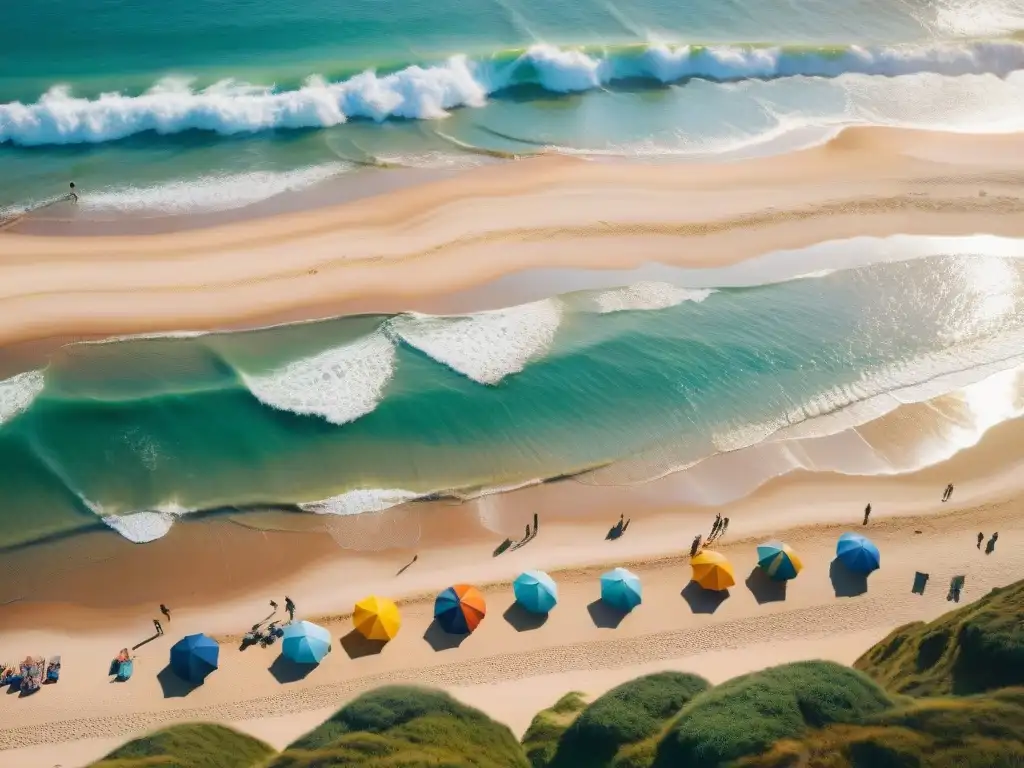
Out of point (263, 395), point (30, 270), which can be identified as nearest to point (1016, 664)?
point (263, 395)

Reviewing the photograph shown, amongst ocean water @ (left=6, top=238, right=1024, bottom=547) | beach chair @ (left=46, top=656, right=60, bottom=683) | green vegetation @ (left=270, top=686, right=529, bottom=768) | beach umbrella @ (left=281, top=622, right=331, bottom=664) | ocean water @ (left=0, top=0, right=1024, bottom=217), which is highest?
ocean water @ (left=0, top=0, right=1024, bottom=217)

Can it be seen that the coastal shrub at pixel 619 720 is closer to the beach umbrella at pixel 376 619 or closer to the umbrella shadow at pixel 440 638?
the umbrella shadow at pixel 440 638

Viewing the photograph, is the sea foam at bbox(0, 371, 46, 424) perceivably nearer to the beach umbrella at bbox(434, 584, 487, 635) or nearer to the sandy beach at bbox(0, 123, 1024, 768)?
the sandy beach at bbox(0, 123, 1024, 768)

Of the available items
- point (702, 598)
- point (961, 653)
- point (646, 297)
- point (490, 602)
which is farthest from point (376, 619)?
point (646, 297)

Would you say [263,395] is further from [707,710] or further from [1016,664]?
[1016,664]

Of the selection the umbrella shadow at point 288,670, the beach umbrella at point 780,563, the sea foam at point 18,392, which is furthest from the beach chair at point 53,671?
the beach umbrella at point 780,563

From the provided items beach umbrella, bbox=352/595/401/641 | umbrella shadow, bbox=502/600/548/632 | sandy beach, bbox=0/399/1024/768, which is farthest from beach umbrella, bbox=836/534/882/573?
beach umbrella, bbox=352/595/401/641

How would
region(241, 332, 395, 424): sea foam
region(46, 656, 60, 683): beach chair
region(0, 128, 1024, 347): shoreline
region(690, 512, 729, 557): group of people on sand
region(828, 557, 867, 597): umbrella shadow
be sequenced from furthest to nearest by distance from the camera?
region(0, 128, 1024, 347): shoreline < region(241, 332, 395, 424): sea foam < region(690, 512, 729, 557): group of people on sand < region(828, 557, 867, 597): umbrella shadow < region(46, 656, 60, 683): beach chair
